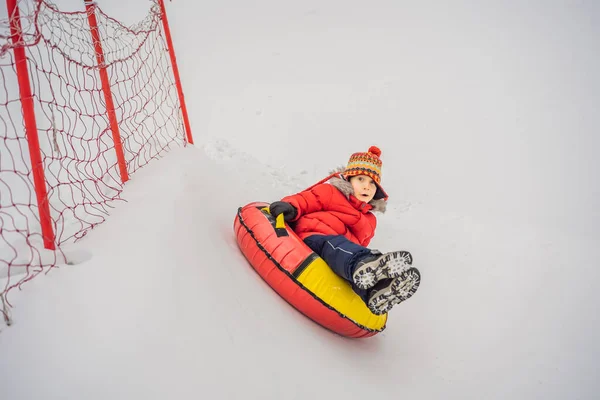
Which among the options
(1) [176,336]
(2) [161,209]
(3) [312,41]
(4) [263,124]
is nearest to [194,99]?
(4) [263,124]

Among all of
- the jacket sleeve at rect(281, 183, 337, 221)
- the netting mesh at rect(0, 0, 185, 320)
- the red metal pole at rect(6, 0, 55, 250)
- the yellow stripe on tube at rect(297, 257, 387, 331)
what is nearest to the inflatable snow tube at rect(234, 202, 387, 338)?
the yellow stripe on tube at rect(297, 257, 387, 331)

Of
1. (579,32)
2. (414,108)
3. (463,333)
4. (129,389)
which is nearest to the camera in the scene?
(129,389)

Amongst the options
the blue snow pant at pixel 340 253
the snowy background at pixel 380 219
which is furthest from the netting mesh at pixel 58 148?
the blue snow pant at pixel 340 253

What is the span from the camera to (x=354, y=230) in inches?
87.8

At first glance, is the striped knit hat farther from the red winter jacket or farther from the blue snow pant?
the blue snow pant

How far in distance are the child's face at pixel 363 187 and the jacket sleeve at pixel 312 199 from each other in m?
0.14

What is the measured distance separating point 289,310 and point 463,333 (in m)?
1.22

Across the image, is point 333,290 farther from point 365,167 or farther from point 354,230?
point 365,167

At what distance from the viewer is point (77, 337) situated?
1093mm

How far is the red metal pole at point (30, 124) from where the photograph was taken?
1.30 meters

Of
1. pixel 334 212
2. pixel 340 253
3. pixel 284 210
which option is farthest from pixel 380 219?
pixel 340 253

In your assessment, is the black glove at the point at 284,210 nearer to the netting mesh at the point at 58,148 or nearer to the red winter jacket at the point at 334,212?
the red winter jacket at the point at 334,212

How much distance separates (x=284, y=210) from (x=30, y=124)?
1.12m

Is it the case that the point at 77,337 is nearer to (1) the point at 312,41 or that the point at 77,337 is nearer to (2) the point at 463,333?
(2) the point at 463,333
